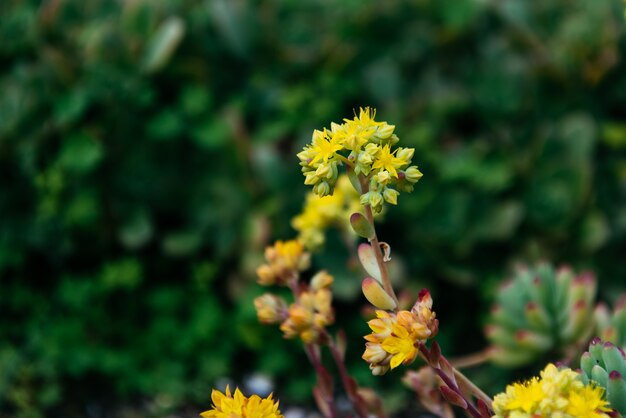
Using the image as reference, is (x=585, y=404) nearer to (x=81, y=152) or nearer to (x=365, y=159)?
(x=365, y=159)

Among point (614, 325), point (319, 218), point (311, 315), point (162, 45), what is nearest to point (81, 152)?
point (162, 45)

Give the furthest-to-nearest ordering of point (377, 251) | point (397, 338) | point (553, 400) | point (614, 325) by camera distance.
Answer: point (614, 325)
point (377, 251)
point (397, 338)
point (553, 400)

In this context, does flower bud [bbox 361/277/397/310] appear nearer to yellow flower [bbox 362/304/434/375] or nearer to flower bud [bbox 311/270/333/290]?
yellow flower [bbox 362/304/434/375]

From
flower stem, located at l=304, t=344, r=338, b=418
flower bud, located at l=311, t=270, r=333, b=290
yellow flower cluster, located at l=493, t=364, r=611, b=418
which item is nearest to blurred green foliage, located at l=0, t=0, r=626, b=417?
flower stem, located at l=304, t=344, r=338, b=418

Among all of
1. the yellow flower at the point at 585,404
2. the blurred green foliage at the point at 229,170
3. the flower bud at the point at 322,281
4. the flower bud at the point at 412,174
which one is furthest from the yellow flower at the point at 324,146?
the blurred green foliage at the point at 229,170

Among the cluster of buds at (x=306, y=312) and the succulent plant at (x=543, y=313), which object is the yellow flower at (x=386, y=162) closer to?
the cluster of buds at (x=306, y=312)

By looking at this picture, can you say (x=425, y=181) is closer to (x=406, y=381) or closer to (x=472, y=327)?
(x=472, y=327)
